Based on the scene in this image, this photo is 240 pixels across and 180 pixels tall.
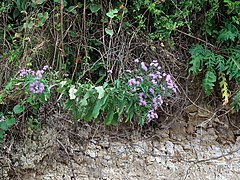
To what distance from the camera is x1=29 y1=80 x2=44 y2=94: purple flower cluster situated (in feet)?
5.34

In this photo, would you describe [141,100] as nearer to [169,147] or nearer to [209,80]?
[209,80]

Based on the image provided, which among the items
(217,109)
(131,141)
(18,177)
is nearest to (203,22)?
(217,109)

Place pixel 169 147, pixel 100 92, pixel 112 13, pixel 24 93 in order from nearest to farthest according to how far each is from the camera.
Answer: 1. pixel 100 92
2. pixel 24 93
3. pixel 112 13
4. pixel 169 147

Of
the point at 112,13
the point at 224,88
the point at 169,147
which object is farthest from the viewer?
the point at 169,147

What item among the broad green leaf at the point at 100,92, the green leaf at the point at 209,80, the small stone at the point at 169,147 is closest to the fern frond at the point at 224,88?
the green leaf at the point at 209,80

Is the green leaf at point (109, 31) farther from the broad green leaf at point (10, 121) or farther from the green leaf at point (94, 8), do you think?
the broad green leaf at point (10, 121)

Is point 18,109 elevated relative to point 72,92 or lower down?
lower down

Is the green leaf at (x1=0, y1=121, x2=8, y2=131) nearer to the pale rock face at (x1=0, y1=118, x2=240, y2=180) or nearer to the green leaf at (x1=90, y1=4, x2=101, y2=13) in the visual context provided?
the pale rock face at (x1=0, y1=118, x2=240, y2=180)

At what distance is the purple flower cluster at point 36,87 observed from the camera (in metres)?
1.63

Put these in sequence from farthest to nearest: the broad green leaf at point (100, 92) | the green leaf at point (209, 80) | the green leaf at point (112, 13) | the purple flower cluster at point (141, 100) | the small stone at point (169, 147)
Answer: the small stone at point (169, 147) < the green leaf at point (209, 80) < the green leaf at point (112, 13) < the purple flower cluster at point (141, 100) < the broad green leaf at point (100, 92)

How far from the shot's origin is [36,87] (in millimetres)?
1633

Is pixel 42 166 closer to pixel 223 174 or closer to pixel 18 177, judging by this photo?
pixel 18 177

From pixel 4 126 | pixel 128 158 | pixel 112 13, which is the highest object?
pixel 112 13

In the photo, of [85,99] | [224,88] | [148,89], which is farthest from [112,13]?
[224,88]
